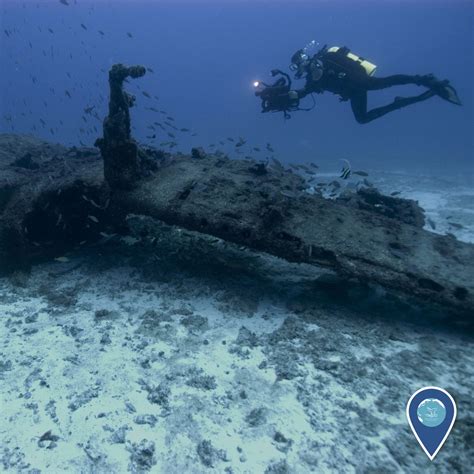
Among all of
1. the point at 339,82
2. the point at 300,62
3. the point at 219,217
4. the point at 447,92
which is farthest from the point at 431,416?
the point at 300,62

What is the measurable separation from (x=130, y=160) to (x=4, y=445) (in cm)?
484

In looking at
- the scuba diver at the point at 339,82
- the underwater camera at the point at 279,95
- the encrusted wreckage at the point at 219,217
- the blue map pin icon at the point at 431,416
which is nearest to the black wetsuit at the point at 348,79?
the scuba diver at the point at 339,82

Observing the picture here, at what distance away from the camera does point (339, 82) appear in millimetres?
12859

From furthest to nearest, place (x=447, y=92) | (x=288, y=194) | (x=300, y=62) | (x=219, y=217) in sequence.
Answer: (x=300, y=62)
(x=447, y=92)
(x=288, y=194)
(x=219, y=217)

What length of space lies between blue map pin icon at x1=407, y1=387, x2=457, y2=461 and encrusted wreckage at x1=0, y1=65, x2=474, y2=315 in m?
1.56

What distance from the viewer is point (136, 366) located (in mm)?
4758

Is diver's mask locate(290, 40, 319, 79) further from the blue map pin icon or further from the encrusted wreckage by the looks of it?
the blue map pin icon

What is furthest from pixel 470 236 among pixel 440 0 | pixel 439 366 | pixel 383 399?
pixel 440 0

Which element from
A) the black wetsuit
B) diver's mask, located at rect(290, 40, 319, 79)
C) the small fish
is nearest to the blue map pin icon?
the small fish

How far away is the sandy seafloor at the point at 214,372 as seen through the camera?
11.8 ft

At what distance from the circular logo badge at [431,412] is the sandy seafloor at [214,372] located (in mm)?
189

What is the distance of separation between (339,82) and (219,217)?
9.37 m

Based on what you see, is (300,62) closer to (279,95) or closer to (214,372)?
(279,95)

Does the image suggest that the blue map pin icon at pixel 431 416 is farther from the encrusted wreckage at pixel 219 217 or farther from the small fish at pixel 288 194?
the small fish at pixel 288 194
